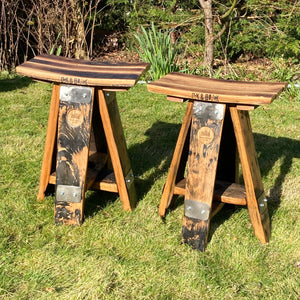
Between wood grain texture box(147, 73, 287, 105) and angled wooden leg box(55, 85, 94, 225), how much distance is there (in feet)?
1.55

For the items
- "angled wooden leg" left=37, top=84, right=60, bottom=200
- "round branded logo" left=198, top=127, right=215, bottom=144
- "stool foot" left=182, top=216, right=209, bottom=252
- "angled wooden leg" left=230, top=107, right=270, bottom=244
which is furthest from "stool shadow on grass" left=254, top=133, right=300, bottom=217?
"angled wooden leg" left=37, top=84, right=60, bottom=200

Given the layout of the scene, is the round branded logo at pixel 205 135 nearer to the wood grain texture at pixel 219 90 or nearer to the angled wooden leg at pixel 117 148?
the wood grain texture at pixel 219 90

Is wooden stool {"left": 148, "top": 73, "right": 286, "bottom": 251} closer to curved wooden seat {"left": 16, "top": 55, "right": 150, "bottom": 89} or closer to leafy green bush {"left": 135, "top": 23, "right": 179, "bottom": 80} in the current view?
curved wooden seat {"left": 16, "top": 55, "right": 150, "bottom": 89}

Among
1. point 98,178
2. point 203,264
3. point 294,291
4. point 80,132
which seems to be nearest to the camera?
point 294,291

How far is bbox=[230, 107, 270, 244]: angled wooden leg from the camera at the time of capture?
259 centimetres

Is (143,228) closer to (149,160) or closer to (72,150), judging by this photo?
(72,150)

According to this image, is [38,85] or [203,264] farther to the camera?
[38,85]

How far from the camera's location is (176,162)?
2.82m

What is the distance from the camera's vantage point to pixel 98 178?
318 centimetres

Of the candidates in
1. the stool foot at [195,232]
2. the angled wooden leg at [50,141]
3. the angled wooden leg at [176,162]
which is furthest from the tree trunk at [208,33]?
the stool foot at [195,232]

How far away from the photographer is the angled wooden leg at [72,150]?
9.05 feet

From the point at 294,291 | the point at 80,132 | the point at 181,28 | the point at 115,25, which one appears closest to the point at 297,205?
the point at 294,291

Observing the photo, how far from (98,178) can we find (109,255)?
692 mm

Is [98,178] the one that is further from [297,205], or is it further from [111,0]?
[111,0]
